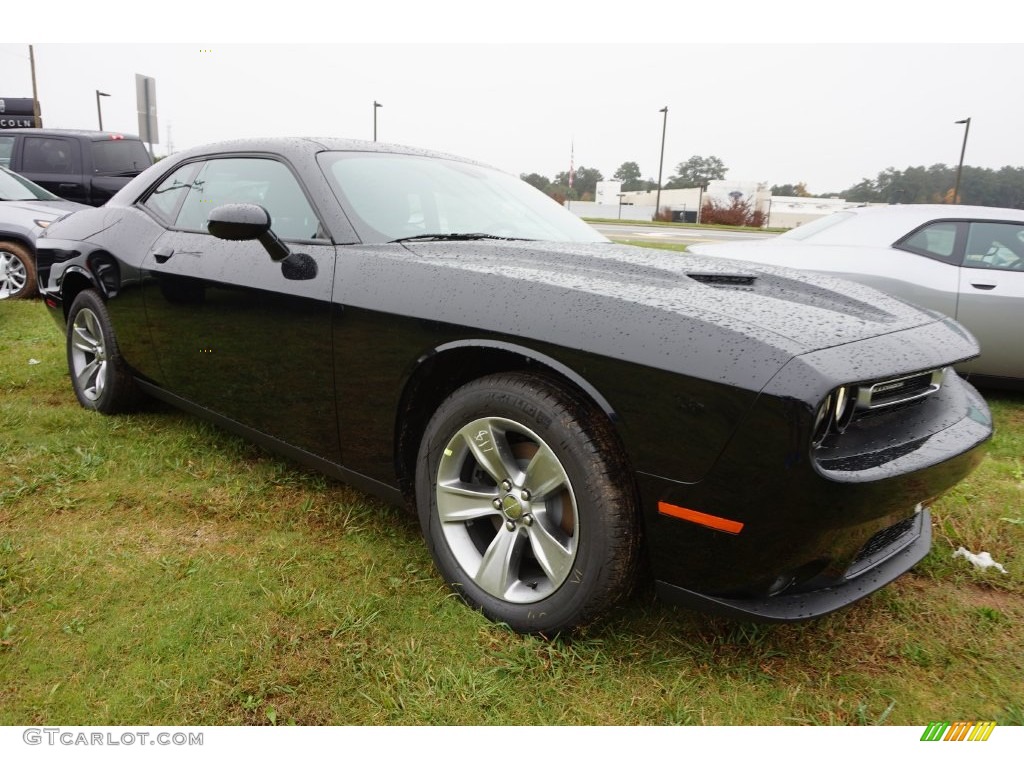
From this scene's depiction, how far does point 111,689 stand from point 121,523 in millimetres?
1025

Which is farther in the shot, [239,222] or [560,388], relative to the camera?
[239,222]

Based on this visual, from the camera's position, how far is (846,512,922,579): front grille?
70.5 inches

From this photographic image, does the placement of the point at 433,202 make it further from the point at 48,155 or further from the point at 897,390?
the point at 48,155

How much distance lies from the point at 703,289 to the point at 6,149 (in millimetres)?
11030

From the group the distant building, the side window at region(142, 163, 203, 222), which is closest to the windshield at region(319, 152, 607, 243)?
the side window at region(142, 163, 203, 222)

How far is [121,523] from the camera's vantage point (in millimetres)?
2607

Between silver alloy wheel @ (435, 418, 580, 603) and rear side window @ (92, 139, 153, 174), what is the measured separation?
9661mm

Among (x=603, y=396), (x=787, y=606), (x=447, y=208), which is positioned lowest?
(x=787, y=606)

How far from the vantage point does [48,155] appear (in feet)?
30.6

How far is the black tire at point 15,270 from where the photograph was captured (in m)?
6.96

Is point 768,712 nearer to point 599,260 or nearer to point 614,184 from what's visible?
point 599,260

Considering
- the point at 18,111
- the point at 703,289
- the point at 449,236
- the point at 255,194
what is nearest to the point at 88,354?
the point at 255,194

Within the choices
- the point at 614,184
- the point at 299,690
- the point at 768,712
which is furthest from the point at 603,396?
the point at 614,184

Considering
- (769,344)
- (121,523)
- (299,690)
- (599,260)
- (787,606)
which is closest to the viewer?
(769,344)
